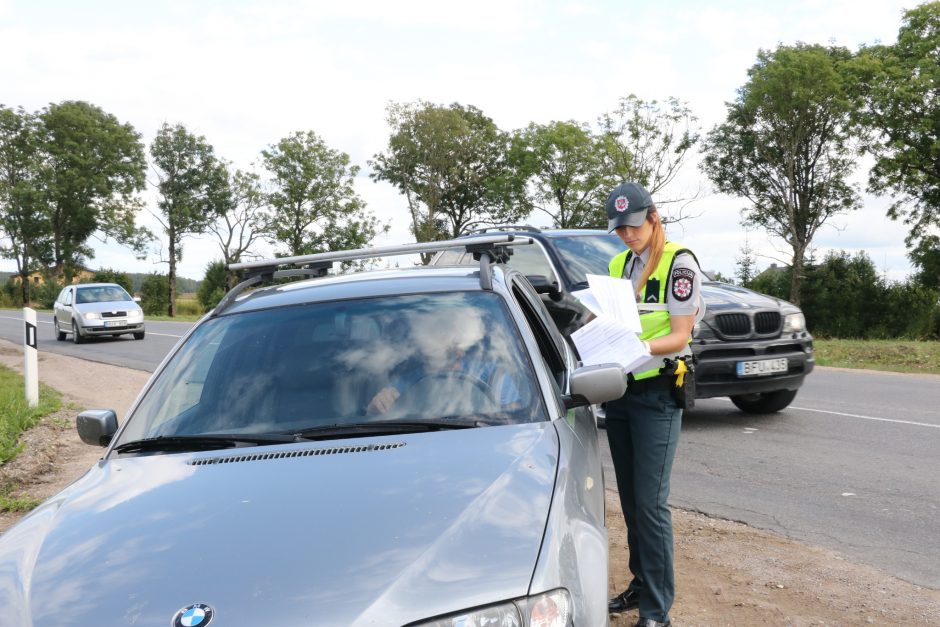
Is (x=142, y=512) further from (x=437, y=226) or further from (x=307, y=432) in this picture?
(x=437, y=226)

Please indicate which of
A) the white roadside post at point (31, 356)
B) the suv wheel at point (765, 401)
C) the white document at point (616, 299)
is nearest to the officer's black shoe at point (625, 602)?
the white document at point (616, 299)

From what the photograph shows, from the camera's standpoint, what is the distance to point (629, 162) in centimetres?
4625

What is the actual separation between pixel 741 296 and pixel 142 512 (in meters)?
7.43

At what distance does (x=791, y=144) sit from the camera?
41.6 meters

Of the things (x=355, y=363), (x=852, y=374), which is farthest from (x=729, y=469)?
(x=852, y=374)

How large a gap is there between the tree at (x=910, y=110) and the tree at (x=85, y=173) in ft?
166

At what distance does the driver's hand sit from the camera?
318 cm

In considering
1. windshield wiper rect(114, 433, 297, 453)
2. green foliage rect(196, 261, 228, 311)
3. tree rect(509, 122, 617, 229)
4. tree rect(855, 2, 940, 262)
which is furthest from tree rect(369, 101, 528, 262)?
windshield wiper rect(114, 433, 297, 453)

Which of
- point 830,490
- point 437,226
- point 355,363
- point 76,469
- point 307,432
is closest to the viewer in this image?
point 307,432

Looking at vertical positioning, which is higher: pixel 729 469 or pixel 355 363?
pixel 355 363

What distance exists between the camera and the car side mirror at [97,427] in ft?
12.0

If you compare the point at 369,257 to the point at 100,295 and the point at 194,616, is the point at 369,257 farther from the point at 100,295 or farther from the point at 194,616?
the point at 100,295

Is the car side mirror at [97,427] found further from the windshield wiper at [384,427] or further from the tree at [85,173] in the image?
the tree at [85,173]

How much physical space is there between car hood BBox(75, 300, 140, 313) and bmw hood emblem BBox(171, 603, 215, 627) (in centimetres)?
2391
